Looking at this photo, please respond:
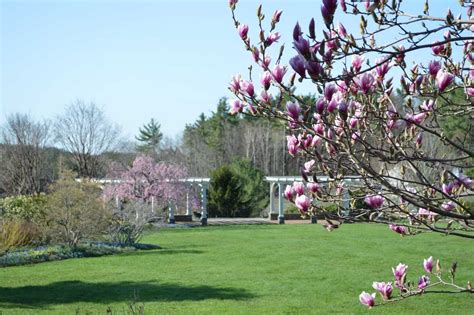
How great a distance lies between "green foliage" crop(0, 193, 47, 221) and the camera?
16484 mm

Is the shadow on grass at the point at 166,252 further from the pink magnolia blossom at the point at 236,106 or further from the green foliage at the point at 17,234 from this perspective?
the pink magnolia blossom at the point at 236,106

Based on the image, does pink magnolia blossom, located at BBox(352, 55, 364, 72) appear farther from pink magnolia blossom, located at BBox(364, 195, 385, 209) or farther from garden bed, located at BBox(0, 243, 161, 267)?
garden bed, located at BBox(0, 243, 161, 267)

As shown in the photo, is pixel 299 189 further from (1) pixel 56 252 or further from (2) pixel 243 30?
(1) pixel 56 252

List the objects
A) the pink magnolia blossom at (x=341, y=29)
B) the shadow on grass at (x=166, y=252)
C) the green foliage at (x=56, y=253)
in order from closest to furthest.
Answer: the pink magnolia blossom at (x=341, y=29), the green foliage at (x=56, y=253), the shadow on grass at (x=166, y=252)

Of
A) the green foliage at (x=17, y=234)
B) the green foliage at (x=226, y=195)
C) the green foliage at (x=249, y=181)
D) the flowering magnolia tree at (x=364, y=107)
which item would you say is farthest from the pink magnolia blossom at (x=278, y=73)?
the green foliage at (x=249, y=181)

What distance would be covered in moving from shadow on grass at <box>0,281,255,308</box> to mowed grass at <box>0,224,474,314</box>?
0.01 m

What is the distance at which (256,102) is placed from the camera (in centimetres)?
246

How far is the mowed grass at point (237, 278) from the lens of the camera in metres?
8.27

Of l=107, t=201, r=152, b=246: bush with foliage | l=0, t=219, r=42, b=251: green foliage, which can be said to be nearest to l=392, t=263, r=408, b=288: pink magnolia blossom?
l=0, t=219, r=42, b=251: green foliage

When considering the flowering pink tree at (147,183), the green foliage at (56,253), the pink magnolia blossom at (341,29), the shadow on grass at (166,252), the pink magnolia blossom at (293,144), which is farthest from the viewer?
the flowering pink tree at (147,183)

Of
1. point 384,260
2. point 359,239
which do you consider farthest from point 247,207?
point 384,260

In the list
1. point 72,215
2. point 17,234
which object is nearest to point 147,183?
point 72,215

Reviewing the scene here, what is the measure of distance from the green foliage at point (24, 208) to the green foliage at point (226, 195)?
12636 mm

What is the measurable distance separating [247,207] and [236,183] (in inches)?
76.1
